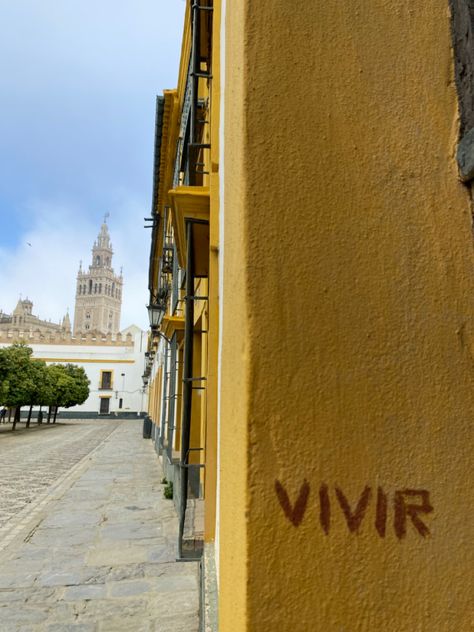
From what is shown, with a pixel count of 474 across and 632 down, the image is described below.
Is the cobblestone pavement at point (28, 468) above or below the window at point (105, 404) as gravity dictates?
below

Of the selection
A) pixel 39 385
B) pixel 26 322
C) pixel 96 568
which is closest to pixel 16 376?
pixel 39 385

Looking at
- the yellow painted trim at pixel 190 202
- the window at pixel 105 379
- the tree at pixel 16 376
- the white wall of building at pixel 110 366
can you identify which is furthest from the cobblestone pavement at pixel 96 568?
the window at pixel 105 379

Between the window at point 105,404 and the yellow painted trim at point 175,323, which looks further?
the window at point 105,404

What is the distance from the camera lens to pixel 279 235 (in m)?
1.31

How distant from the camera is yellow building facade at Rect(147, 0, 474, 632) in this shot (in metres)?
1.15

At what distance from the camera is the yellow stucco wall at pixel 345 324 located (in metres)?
1.15

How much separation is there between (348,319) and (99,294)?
288 feet

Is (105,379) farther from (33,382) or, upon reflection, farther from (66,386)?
(33,382)

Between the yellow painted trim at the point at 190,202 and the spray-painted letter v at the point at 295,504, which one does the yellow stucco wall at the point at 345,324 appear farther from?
the yellow painted trim at the point at 190,202

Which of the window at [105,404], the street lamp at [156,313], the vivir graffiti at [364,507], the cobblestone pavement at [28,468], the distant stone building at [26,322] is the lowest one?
the cobblestone pavement at [28,468]

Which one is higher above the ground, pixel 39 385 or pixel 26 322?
pixel 26 322

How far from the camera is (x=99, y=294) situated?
3354 inches

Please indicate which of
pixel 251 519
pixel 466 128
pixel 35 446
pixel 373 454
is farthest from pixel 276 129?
pixel 35 446

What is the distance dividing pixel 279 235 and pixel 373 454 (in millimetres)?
656
